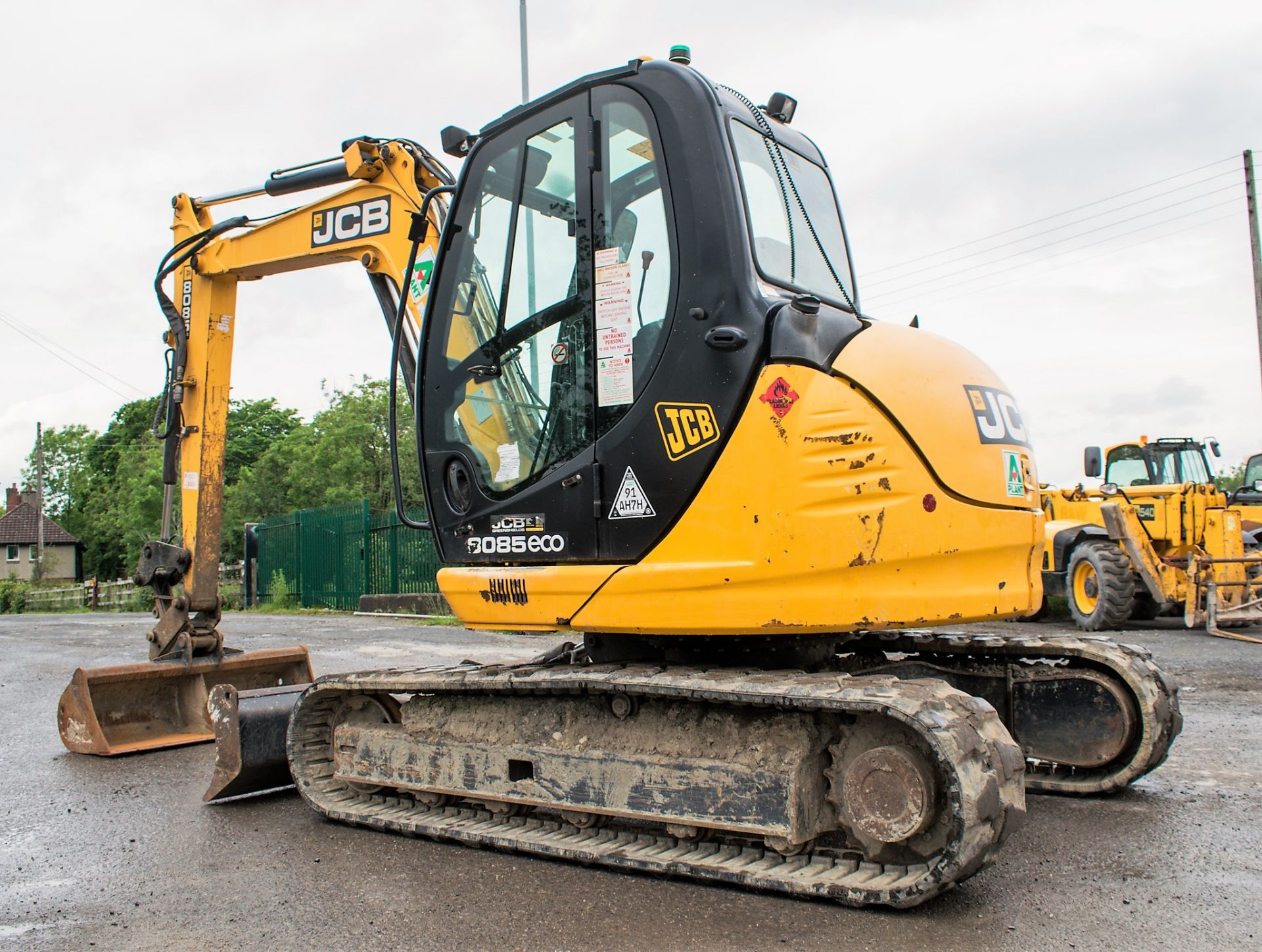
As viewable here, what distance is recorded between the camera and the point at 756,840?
3.87m

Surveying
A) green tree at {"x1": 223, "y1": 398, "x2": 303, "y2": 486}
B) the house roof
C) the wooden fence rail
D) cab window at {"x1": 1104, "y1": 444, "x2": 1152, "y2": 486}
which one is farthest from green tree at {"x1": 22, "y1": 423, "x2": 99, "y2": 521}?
cab window at {"x1": 1104, "y1": 444, "x2": 1152, "y2": 486}

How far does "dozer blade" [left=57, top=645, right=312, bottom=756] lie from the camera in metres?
6.58

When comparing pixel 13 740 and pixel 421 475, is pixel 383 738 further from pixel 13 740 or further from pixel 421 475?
pixel 13 740

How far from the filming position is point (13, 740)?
7.35m

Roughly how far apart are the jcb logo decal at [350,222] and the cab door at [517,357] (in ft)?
4.96

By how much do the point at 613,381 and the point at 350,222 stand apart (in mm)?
2965

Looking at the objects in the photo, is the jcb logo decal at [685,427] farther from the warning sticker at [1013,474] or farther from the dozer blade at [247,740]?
the dozer blade at [247,740]

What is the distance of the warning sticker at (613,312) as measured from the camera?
423 centimetres

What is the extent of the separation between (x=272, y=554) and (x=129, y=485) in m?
35.6

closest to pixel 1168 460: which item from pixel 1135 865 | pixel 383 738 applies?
pixel 1135 865

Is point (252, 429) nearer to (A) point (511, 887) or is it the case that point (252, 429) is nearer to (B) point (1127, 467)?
(B) point (1127, 467)

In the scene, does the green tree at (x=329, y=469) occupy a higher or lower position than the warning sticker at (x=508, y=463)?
higher

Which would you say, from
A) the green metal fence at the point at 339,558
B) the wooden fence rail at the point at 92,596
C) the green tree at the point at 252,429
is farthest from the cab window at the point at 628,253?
the green tree at the point at 252,429

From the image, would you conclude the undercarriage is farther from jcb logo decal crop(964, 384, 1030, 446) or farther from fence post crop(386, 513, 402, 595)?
fence post crop(386, 513, 402, 595)
